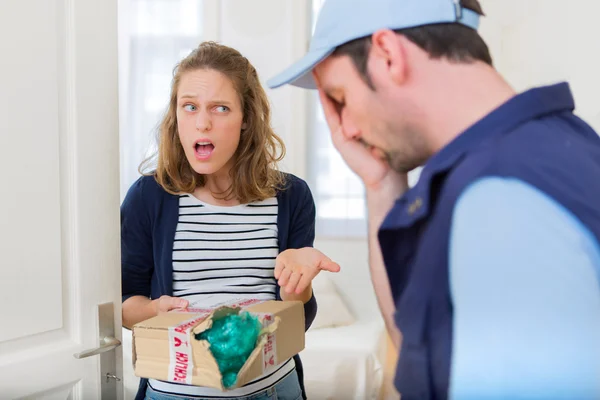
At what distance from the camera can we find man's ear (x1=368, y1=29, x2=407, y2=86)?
790 millimetres

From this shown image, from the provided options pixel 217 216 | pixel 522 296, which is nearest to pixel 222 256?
pixel 217 216

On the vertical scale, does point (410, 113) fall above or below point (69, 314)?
above

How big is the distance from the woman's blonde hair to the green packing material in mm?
296

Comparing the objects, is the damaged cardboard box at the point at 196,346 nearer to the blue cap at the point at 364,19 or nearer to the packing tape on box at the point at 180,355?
the packing tape on box at the point at 180,355

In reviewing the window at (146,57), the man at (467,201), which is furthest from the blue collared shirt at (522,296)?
the window at (146,57)

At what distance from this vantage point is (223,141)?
3.73 ft

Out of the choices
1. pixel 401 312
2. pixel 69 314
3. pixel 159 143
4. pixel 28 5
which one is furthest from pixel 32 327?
pixel 401 312

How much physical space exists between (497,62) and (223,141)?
1.68ft

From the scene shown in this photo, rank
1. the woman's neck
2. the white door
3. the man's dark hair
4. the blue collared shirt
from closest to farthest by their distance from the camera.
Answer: the blue collared shirt → the man's dark hair → the white door → the woman's neck

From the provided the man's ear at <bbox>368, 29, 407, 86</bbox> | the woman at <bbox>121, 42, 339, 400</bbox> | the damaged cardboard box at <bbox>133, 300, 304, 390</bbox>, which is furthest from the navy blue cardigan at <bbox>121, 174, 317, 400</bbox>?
the man's ear at <bbox>368, 29, 407, 86</bbox>

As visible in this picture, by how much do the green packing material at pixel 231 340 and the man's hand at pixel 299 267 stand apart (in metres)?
0.16

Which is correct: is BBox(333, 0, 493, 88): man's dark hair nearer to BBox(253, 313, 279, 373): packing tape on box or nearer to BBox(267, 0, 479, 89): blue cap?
BBox(267, 0, 479, 89): blue cap

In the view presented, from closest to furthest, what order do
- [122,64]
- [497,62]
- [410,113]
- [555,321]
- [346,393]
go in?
[555,321]
[410,113]
[497,62]
[346,393]
[122,64]

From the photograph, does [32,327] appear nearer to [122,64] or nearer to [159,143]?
[159,143]
